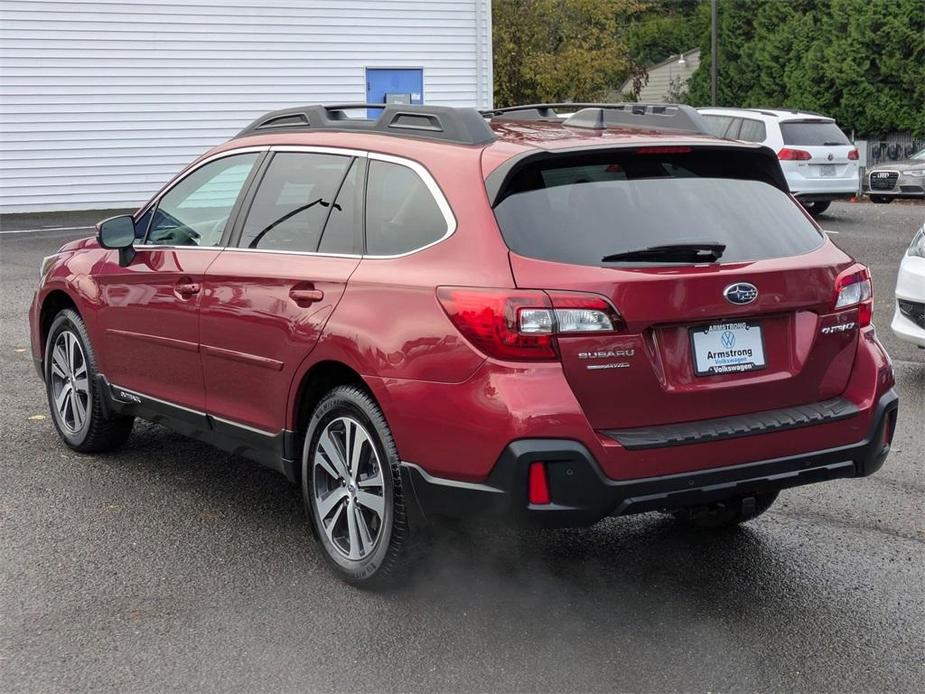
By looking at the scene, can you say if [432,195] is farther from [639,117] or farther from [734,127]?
[734,127]

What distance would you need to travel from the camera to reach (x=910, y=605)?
15.0ft

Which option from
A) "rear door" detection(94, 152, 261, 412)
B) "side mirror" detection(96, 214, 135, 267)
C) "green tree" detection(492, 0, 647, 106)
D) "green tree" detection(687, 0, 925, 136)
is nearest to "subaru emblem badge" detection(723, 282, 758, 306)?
"rear door" detection(94, 152, 261, 412)

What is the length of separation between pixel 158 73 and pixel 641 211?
809 inches

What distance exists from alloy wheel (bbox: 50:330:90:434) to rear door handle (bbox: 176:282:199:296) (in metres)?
1.17

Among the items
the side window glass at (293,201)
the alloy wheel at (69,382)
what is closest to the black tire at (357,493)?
the side window glass at (293,201)

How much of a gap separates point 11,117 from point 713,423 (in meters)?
20.5

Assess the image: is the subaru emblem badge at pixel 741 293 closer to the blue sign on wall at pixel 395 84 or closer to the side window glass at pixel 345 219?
the side window glass at pixel 345 219

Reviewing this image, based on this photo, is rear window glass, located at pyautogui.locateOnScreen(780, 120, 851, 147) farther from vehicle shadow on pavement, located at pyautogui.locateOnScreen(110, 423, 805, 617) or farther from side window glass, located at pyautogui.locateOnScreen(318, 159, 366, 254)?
side window glass, located at pyautogui.locateOnScreen(318, 159, 366, 254)

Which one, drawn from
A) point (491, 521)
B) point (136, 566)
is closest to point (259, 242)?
point (136, 566)

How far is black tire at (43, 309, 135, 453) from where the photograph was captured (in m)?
6.52

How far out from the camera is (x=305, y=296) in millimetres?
4848

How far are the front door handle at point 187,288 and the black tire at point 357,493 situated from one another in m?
0.97

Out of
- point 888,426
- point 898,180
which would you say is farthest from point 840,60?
point 888,426

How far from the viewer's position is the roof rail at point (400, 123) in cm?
465
